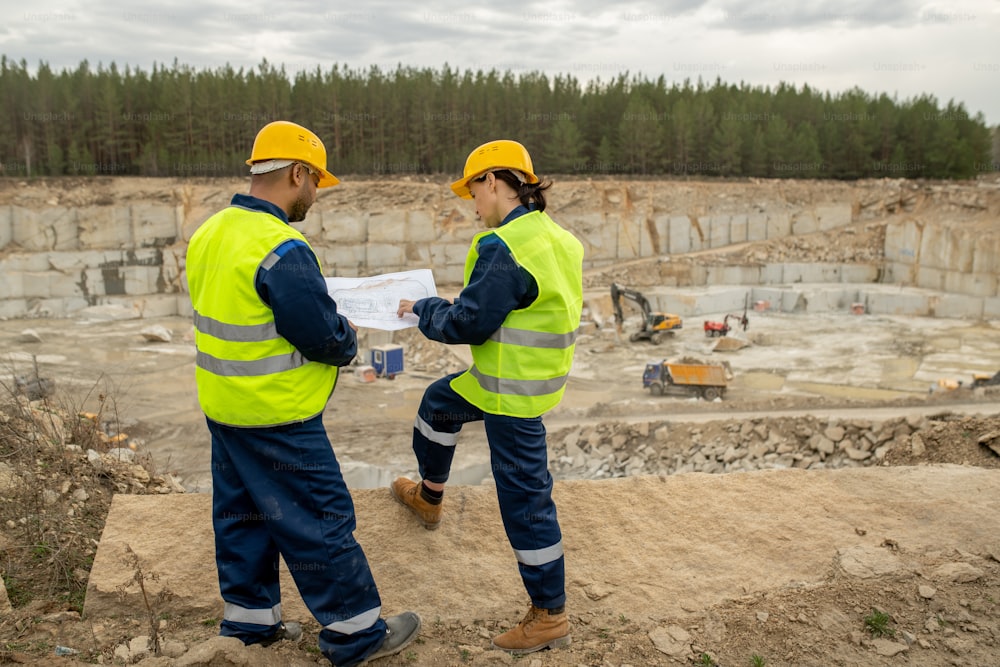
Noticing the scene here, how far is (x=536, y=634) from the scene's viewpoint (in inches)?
117

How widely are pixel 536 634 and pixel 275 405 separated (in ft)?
4.46

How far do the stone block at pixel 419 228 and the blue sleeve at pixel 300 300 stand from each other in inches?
1254

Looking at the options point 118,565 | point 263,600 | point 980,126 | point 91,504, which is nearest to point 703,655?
point 263,600

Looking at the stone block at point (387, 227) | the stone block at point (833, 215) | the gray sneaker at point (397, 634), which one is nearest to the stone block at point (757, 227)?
the stone block at point (833, 215)

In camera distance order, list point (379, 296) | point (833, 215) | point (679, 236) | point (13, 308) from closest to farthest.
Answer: point (379, 296)
point (13, 308)
point (679, 236)
point (833, 215)

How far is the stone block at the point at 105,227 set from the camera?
3169cm

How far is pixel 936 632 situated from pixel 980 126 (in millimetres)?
53842

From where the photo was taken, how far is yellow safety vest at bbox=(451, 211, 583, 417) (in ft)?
9.61

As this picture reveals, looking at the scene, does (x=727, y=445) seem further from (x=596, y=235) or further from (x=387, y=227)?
(x=596, y=235)

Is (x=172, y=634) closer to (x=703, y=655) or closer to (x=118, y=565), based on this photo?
(x=118, y=565)

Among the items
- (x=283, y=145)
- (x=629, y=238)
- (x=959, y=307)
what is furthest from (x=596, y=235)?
(x=283, y=145)

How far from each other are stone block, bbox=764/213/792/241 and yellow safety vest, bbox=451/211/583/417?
37.0 m

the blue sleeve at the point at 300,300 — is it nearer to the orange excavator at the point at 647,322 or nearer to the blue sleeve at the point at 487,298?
the blue sleeve at the point at 487,298

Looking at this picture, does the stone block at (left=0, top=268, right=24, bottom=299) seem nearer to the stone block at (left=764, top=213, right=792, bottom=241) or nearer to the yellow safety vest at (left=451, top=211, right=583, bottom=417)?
the yellow safety vest at (left=451, top=211, right=583, bottom=417)
